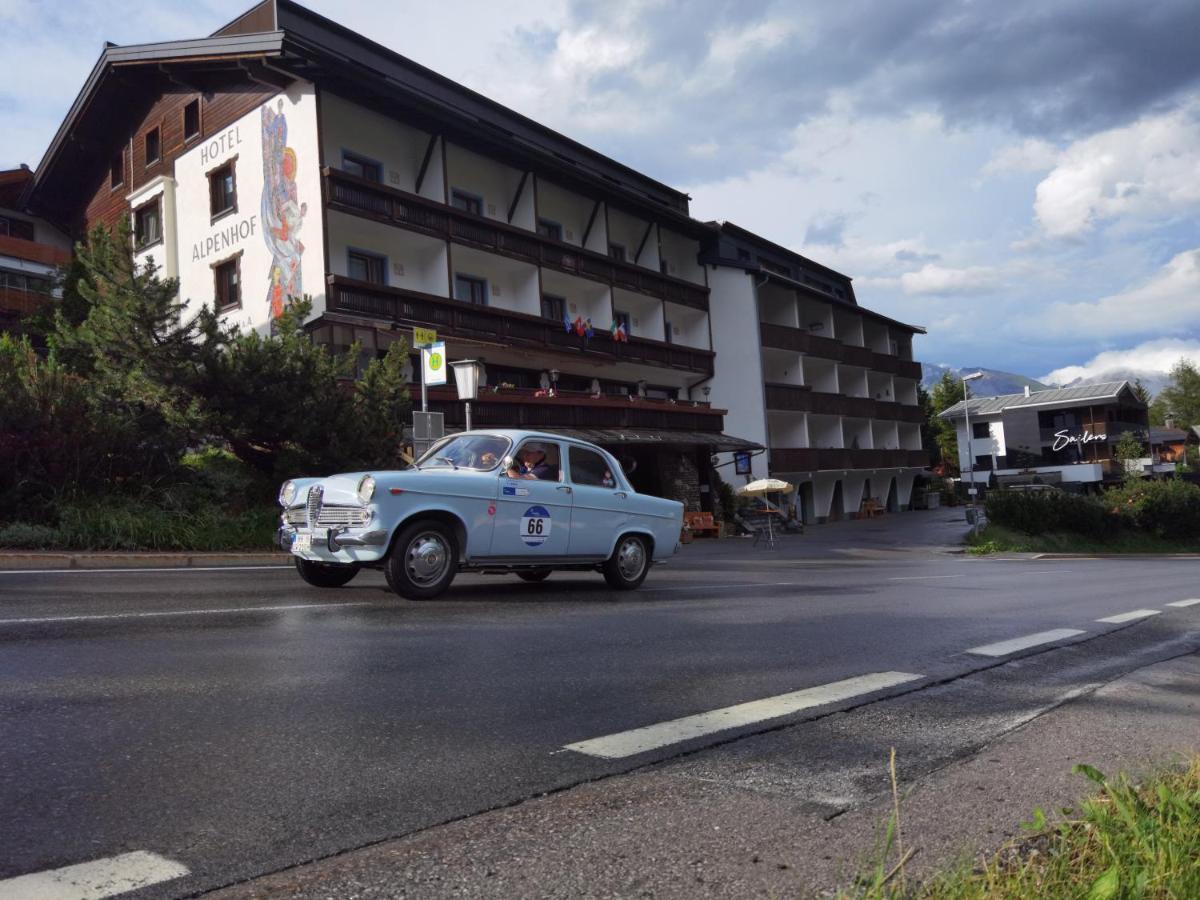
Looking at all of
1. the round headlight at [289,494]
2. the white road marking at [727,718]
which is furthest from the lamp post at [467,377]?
the white road marking at [727,718]

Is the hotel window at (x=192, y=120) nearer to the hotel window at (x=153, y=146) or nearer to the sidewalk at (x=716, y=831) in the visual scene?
the hotel window at (x=153, y=146)

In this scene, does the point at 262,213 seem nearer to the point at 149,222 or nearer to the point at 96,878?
the point at 149,222

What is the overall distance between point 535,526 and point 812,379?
44180 mm

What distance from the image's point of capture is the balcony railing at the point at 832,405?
147 feet

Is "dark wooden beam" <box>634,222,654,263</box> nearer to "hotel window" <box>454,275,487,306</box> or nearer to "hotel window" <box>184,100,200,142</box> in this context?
"hotel window" <box>454,275,487,306</box>

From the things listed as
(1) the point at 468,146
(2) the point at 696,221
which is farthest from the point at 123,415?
(2) the point at 696,221

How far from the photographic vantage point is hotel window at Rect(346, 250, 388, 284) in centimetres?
2709

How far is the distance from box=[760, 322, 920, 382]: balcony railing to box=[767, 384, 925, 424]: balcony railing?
1.92 meters

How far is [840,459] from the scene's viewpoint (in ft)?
160

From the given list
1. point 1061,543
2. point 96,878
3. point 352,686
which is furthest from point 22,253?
point 96,878

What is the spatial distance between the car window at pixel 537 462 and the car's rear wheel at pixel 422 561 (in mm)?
1065

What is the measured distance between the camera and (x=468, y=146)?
100 feet

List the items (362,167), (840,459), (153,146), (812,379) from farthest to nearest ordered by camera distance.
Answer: (812,379) → (840,459) → (153,146) → (362,167)

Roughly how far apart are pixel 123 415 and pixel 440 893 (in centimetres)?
1491
